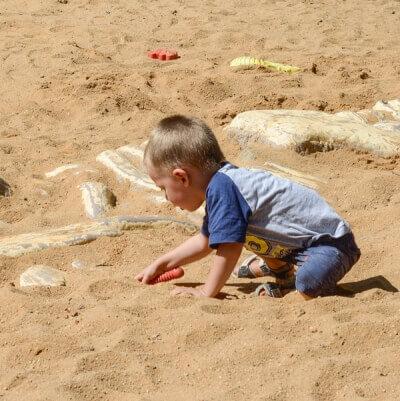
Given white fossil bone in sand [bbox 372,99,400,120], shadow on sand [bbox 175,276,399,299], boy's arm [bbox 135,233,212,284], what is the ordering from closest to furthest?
shadow on sand [bbox 175,276,399,299] < boy's arm [bbox 135,233,212,284] < white fossil bone in sand [bbox 372,99,400,120]

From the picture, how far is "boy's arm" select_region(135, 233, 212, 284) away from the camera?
4.02 meters

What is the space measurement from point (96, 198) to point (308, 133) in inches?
59.6

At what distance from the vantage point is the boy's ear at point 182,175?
373cm

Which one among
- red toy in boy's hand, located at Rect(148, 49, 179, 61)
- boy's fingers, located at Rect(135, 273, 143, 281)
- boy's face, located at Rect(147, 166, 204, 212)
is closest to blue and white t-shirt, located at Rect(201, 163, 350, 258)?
boy's face, located at Rect(147, 166, 204, 212)

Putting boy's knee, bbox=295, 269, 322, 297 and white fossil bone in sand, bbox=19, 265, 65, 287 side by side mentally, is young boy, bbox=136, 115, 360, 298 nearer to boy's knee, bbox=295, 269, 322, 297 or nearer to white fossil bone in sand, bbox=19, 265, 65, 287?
boy's knee, bbox=295, 269, 322, 297

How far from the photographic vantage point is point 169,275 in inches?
161

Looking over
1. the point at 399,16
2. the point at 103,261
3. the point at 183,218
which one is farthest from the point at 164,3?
the point at 103,261

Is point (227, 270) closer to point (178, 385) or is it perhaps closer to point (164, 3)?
point (178, 385)

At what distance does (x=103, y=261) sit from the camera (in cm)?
439

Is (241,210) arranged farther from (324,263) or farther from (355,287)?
(355,287)

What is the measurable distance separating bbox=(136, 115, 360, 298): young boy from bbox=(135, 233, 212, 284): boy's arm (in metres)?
0.09

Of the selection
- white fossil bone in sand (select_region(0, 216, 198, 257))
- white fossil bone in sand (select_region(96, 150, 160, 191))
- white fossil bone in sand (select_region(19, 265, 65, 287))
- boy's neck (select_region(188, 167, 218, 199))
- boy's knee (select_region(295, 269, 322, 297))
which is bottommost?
white fossil bone in sand (select_region(96, 150, 160, 191))

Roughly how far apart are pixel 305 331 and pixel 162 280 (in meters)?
0.94

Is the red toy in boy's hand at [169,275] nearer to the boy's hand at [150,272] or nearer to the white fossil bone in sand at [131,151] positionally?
the boy's hand at [150,272]
